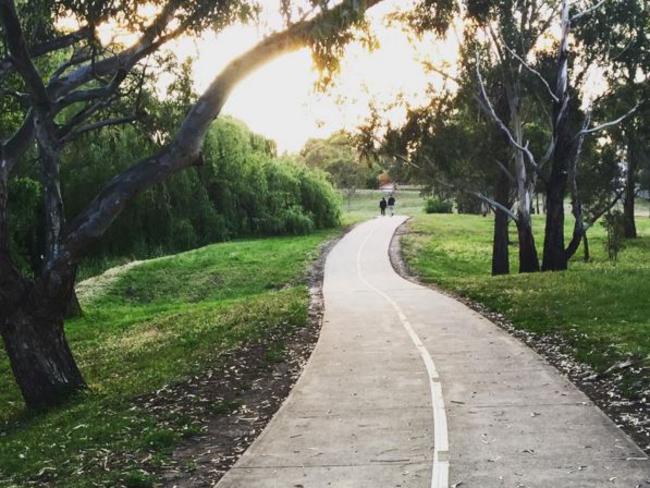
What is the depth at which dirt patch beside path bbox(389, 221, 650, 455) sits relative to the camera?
761 cm

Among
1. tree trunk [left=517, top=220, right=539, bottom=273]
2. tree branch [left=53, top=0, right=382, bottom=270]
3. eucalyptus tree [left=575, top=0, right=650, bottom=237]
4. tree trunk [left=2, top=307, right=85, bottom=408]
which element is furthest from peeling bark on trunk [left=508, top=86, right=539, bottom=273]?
tree trunk [left=2, top=307, right=85, bottom=408]

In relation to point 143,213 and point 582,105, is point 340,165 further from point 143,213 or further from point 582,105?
point 582,105

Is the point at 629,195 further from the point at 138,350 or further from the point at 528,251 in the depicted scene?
the point at 138,350

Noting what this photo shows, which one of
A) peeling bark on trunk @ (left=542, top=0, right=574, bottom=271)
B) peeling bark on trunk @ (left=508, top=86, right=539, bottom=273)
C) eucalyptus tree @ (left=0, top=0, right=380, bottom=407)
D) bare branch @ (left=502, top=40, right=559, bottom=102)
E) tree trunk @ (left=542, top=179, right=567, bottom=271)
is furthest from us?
peeling bark on trunk @ (left=508, top=86, right=539, bottom=273)

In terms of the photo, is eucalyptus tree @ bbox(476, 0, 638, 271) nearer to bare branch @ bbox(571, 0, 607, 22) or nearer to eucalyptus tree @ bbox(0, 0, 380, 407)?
bare branch @ bbox(571, 0, 607, 22)

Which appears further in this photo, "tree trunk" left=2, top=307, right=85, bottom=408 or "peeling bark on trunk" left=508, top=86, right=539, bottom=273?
"peeling bark on trunk" left=508, top=86, right=539, bottom=273

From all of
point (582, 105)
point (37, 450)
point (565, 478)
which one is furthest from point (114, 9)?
point (582, 105)

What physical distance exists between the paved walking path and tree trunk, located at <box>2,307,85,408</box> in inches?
143

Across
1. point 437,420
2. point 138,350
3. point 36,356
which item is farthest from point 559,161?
point 36,356

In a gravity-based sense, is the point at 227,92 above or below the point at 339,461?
above

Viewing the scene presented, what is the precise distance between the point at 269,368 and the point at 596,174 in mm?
26091

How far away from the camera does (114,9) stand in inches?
487

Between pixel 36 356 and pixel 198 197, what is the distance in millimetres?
26942

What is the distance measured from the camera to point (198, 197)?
36812 millimetres
